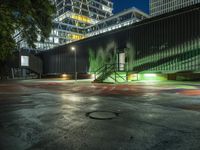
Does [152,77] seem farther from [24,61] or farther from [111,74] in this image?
[24,61]

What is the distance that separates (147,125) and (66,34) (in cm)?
9292

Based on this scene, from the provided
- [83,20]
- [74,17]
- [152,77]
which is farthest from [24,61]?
[83,20]

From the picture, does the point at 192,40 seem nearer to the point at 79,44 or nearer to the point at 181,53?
the point at 181,53

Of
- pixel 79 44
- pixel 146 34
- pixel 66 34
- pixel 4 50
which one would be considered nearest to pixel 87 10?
pixel 66 34

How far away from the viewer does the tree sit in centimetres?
618

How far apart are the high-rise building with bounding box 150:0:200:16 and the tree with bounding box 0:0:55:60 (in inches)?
5674

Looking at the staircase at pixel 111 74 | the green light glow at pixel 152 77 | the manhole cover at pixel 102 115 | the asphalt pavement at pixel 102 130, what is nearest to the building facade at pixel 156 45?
the green light glow at pixel 152 77

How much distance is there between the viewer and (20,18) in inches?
283

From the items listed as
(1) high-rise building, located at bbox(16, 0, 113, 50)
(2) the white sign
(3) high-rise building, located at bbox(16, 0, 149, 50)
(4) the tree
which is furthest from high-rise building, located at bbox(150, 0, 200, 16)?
(4) the tree

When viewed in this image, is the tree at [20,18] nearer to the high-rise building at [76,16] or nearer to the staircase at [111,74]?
the staircase at [111,74]

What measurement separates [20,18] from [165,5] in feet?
499

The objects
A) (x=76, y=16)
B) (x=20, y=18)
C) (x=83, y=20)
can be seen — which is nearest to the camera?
(x=20, y=18)

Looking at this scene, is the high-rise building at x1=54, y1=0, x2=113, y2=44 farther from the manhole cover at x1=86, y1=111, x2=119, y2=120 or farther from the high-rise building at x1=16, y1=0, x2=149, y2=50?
the manhole cover at x1=86, y1=111, x2=119, y2=120

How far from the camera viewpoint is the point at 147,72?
58.5 feet
